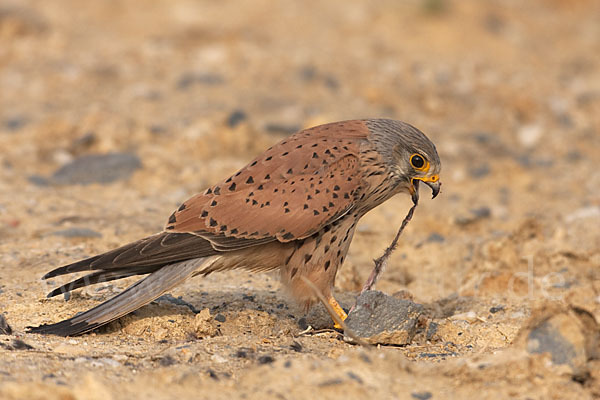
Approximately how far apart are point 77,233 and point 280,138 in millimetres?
3145

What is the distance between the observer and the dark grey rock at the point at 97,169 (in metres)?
7.37

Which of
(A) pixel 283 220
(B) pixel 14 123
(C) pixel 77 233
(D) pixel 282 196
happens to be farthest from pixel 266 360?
(B) pixel 14 123

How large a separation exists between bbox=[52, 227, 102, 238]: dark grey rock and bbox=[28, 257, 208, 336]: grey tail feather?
1.58 meters

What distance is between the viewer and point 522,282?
5500 mm

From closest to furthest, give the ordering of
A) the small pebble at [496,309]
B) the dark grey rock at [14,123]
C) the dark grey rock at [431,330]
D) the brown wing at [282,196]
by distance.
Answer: the brown wing at [282,196]
the dark grey rock at [431,330]
the small pebble at [496,309]
the dark grey rock at [14,123]

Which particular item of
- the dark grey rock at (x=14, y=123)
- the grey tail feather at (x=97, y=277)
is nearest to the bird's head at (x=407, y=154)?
the grey tail feather at (x=97, y=277)

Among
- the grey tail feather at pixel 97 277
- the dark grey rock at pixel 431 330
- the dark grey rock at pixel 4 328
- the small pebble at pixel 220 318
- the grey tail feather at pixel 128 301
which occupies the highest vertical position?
the grey tail feather at pixel 97 277

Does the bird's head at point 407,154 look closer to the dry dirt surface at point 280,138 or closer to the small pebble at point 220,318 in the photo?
the dry dirt surface at point 280,138

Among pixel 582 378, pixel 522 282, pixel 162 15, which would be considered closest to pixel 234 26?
pixel 162 15

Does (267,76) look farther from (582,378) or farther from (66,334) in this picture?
(582,378)

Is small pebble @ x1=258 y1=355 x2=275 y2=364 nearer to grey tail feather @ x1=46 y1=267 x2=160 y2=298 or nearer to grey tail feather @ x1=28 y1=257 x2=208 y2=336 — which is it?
grey tail feather @ x1=28 y1=257 x2=208 y2=336

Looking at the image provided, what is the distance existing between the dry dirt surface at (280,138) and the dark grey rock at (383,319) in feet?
0.27

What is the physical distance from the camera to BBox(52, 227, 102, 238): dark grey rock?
568 centimetres

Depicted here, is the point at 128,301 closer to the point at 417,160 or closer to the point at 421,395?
the point at 421,395
